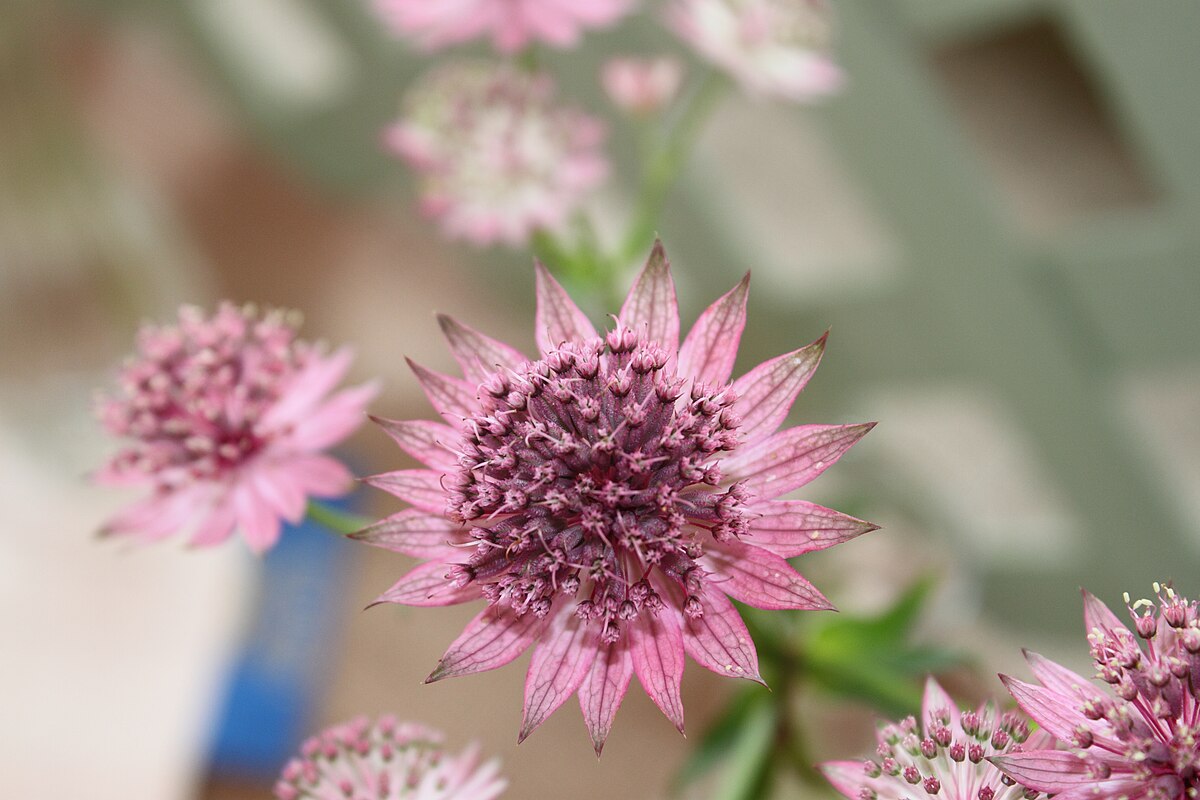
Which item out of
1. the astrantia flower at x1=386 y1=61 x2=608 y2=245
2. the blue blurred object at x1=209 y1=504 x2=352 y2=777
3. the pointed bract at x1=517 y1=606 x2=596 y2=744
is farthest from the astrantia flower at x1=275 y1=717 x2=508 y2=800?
the blue blurred object at x1=209 y1=504 x2=352 y2=777

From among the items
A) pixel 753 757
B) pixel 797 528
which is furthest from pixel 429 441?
pixel 753 757

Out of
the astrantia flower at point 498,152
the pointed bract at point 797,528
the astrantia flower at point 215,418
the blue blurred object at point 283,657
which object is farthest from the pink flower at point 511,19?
the blue blurred object at point 283,657

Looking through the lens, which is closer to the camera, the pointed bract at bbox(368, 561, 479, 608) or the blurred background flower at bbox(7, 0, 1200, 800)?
the pointed bract at bbox(368, 561, 479, 608)

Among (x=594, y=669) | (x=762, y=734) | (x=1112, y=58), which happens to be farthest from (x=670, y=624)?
(x=1112, y=58)

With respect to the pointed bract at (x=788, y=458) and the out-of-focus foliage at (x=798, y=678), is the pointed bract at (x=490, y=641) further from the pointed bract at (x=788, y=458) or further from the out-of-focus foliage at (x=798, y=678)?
the out-of-focus foliage at (x=798, y=678)

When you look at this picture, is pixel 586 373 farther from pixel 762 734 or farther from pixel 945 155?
pixel 945 155

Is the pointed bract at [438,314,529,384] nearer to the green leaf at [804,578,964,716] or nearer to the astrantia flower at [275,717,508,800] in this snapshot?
the astrantia flower at [275,717,508,800]

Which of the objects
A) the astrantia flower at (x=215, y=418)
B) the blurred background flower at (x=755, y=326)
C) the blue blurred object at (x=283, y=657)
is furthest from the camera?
the blue blurred object at (x=283, y=657)
